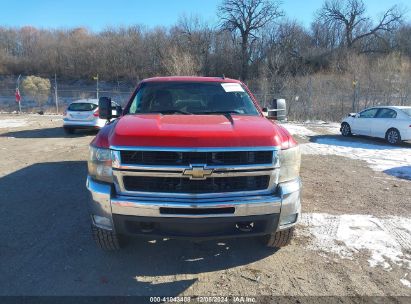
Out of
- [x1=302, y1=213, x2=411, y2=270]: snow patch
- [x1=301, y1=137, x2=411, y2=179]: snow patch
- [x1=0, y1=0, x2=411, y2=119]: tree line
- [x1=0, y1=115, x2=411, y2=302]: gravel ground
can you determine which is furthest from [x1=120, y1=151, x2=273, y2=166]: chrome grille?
[x1=0, y1=0, x2=411, y2=119]: tree line

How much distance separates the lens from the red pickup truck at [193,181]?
3.42m

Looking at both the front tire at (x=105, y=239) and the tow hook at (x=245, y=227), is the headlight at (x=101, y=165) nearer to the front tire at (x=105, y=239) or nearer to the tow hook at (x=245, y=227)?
the front tire at (x=105, y=239)

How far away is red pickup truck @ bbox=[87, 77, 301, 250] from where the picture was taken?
342 centimetres

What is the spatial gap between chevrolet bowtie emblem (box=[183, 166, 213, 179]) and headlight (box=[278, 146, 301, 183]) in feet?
2.36

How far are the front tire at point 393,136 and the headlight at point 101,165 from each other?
12478 mm

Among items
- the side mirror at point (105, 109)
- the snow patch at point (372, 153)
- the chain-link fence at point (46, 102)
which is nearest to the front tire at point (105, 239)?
the side mirror at point (105, 109)

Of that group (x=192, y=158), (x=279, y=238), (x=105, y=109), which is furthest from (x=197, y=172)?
(x=105, y=109)

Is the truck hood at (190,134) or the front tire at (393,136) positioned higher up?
the truck hood at (190,134)

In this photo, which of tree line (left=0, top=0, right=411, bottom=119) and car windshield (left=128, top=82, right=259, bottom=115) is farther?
tree line (left=0, top=0, right=411, bottom=119)

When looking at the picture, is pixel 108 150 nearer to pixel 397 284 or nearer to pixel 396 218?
pixel 397 284

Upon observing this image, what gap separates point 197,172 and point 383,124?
12.7 metres

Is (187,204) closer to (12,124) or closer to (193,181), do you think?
(193,181)

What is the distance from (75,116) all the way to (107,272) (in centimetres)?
1194

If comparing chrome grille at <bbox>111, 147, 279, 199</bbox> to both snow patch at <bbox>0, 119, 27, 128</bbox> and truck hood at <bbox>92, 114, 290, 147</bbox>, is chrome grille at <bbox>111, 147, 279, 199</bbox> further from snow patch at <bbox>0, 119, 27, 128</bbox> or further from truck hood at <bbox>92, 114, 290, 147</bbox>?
snow patch at <bbox>0, 119, 27, 128</bbox>
